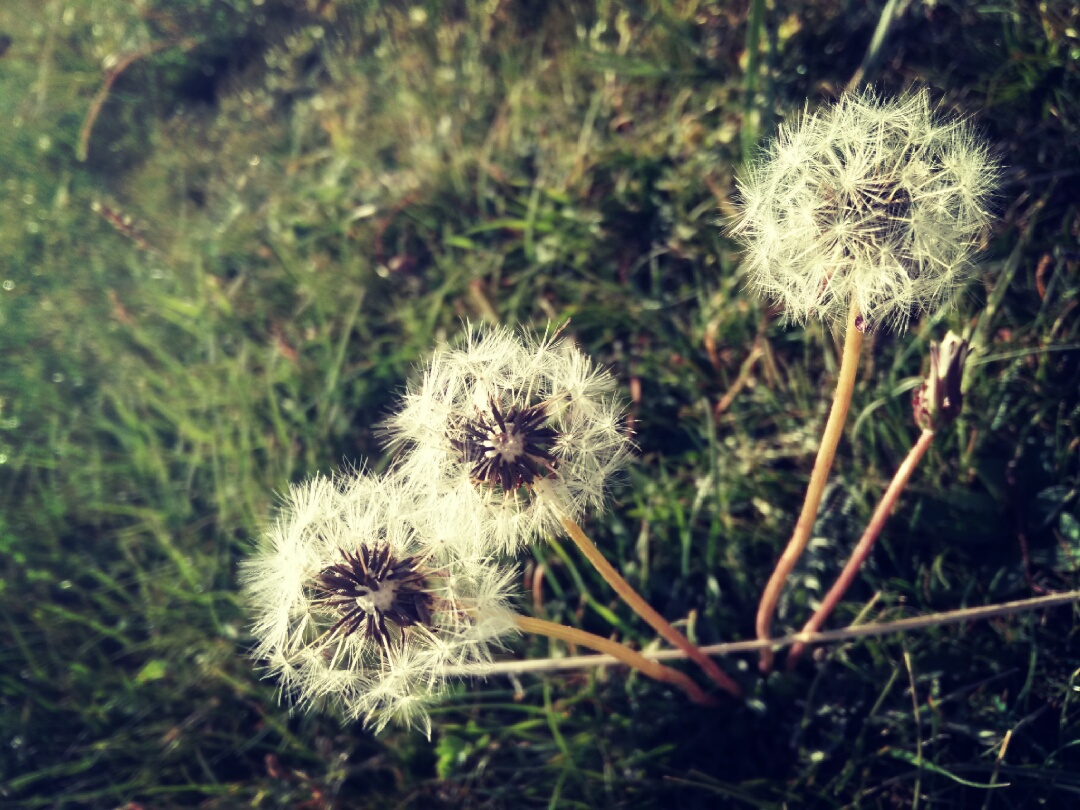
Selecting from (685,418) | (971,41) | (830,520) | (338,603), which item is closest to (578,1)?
(971,41)

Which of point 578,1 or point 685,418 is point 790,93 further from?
point 685,418

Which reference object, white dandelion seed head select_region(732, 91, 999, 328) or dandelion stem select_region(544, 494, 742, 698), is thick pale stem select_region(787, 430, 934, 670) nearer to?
dandelion stem select_region(544, 494, 742, 698)

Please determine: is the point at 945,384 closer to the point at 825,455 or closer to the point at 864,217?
the point at 825,455

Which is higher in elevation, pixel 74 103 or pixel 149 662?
pixel 74 103

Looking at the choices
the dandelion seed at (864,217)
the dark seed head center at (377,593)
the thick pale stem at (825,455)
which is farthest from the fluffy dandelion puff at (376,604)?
the dandelion seed at (864,217)

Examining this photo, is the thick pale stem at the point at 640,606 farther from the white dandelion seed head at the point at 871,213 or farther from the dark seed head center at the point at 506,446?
the white dandelion seed head at the point at 871,213

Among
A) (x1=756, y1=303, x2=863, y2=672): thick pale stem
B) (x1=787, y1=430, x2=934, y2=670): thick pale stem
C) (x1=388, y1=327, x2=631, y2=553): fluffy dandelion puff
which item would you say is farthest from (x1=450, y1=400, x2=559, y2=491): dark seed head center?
(x1=787, y1=430, x2=934, y2=670): thick pale stem
